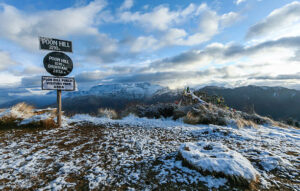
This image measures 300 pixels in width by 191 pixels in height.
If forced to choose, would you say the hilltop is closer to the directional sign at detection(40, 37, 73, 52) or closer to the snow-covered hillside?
the snow-covered hillside

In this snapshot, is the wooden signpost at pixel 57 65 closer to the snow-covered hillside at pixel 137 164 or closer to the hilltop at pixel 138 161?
the hilltop at pixel 138 161

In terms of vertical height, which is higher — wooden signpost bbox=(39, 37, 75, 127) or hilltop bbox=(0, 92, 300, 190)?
wooden signpost bbox=(39, 37, 75, 127)

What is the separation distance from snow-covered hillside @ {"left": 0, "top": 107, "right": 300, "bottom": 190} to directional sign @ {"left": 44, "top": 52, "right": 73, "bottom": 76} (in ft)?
11.1

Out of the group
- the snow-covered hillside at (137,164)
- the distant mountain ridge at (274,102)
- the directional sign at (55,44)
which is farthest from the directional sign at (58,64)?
the distant mountain ridge at (274,102)

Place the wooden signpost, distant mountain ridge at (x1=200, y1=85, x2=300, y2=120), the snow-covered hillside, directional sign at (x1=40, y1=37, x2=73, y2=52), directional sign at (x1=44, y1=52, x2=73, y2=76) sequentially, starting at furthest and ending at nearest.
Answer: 1. distant mountain ridge at (x1=200, y1=85, x2=300, y2=120)
2. directional sign at (x1=44, y1=52, x2=73, y2=76)
3. the wooden signpost
4. directional sign at (x1=40, y1=37, x2=73, y2=52)
5. the snow-covered hillside

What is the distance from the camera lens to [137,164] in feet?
12.3

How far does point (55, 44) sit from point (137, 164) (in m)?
7.14

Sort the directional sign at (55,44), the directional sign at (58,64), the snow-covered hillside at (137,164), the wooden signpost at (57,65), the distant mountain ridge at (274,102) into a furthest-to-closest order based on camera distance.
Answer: the distant mountain ridge at (274,102)
the directional sign at (58,64)
the wooden signpost at (57,65)
the directional sign at (55,44)
the snow-covered hillside at (137,164)

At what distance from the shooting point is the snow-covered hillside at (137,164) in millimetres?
2900

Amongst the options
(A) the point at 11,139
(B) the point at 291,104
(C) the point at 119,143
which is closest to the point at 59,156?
(C) the point at 119,143

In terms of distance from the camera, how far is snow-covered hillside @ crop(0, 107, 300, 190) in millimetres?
2900

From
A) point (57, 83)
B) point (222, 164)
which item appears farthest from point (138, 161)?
point (57, 83)

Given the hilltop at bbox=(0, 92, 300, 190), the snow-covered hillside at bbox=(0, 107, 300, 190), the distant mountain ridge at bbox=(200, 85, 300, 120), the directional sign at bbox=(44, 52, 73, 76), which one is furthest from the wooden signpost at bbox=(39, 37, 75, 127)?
the distant mountain ridge at bbox=(200, 85, 300, 120)

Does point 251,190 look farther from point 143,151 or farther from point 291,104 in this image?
point 291,104
